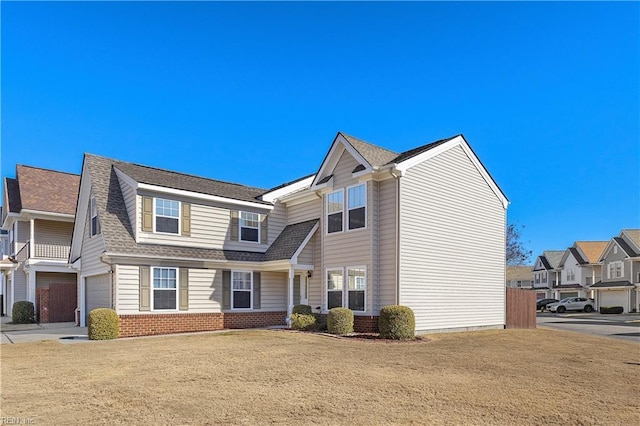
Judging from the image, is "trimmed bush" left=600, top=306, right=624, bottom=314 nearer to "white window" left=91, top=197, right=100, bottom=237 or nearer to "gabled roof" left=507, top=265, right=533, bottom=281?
"gabled roof" left=507, top=265, right=533, bottom=281

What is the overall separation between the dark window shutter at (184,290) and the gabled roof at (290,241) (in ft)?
12.0

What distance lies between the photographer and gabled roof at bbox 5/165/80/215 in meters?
26.0

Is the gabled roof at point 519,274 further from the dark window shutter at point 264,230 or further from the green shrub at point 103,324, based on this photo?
the green shrub at point 103,324

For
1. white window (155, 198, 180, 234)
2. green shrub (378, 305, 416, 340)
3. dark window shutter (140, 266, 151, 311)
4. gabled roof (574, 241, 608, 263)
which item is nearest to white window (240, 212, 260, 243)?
white window (155, 198, 180, 234)

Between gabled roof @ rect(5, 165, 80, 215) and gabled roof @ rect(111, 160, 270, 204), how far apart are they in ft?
30.5

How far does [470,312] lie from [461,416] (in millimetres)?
13225

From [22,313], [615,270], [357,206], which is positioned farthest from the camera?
[615,270]

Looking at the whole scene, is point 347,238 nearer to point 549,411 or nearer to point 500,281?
point 500,281

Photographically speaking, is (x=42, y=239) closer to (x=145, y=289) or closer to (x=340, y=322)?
(x=145, y=289)

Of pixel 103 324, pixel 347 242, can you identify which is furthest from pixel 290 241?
pixel 103 324

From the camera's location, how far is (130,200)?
17969mm

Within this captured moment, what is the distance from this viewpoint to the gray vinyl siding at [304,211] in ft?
66.7

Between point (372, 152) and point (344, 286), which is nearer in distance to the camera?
point (344, 286)

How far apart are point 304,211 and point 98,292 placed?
9.72 m
